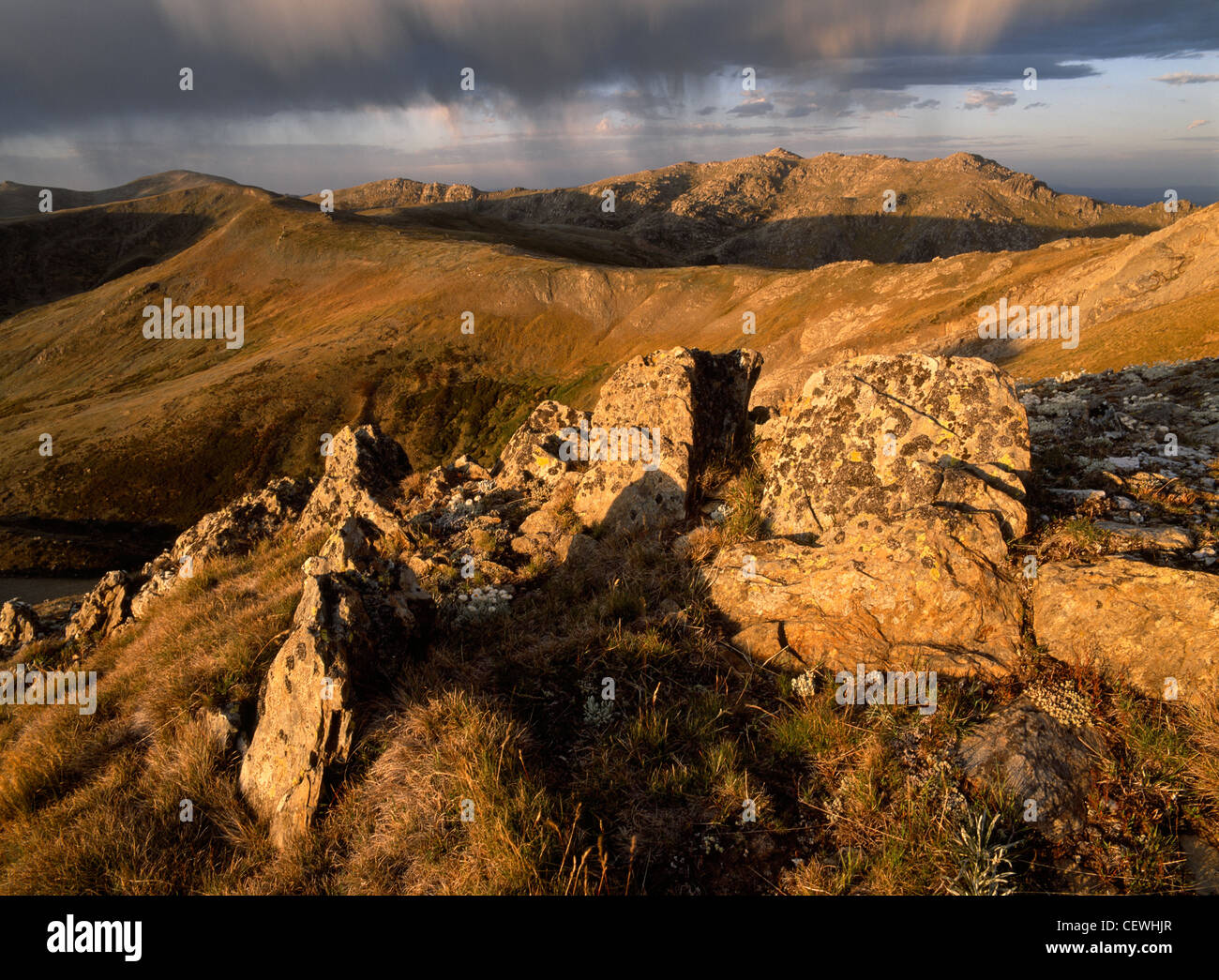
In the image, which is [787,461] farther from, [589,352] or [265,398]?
[265,398]

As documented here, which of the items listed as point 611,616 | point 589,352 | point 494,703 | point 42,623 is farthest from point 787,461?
point 589,352

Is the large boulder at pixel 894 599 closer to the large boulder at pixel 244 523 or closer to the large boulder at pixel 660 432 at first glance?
the large boulder at pixel 660 432

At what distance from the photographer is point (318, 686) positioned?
5020mm

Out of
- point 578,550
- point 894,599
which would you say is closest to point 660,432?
point 578,550

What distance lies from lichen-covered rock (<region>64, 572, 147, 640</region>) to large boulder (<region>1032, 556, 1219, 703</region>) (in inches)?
579

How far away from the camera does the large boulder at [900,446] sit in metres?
7.08

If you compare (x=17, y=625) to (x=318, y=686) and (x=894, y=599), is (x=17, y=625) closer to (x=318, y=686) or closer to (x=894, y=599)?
(x=318, y=686)

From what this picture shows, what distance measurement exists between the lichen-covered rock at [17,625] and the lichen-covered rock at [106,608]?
3.05 meters

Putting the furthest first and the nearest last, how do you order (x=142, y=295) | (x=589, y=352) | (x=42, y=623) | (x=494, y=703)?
(x=142, y=295) → (x=589, y=352) → (x=42, y=623) → (x=494, y=703)

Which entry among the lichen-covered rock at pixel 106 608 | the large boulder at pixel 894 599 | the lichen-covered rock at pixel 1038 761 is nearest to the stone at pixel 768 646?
the large boulder at pixel 894 599

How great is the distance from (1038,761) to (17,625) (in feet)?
66.5
